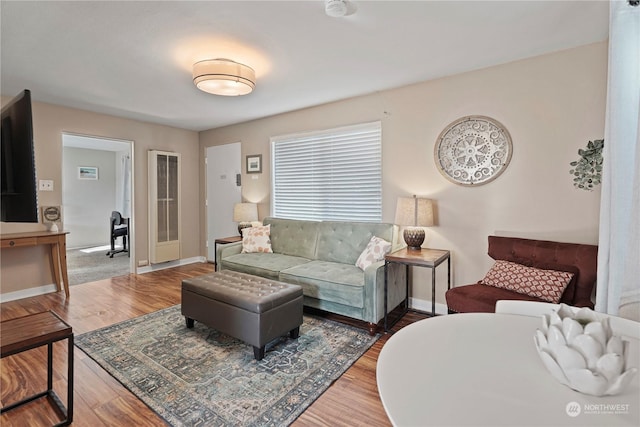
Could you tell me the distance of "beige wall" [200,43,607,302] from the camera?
8.21 feet

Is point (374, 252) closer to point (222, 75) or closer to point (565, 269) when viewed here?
point (565, 269)

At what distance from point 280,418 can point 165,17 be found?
8.48ft

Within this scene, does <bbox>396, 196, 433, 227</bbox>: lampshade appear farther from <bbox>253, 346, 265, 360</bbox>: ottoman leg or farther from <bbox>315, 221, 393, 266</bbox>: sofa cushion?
<bbox>253, 346, 265, 360</bbox>: ottoman leg

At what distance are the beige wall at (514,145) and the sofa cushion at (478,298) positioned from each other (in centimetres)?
65

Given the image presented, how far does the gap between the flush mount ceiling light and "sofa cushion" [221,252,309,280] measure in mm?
1809

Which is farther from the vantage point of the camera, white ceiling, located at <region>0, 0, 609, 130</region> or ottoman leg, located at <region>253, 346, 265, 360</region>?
ottoman leg, located at <region>253, 346, 265, 360</region>

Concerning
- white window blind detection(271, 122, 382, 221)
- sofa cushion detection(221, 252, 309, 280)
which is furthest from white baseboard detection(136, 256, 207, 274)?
white window blind detection(271, 122, 382, 221)

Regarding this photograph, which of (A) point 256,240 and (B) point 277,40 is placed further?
(A) point 256,240

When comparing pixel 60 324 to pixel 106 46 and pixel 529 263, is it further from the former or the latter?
pixel 529 263

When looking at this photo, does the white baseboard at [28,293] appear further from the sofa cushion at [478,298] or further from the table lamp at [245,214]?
the sofa cushion at [478,298]

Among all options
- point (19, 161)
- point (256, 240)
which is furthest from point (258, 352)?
point (256, 240)

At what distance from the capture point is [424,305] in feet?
10.7

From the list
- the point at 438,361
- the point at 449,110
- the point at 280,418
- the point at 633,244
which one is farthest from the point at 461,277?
the point at 438,361

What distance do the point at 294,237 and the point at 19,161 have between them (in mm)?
2924
